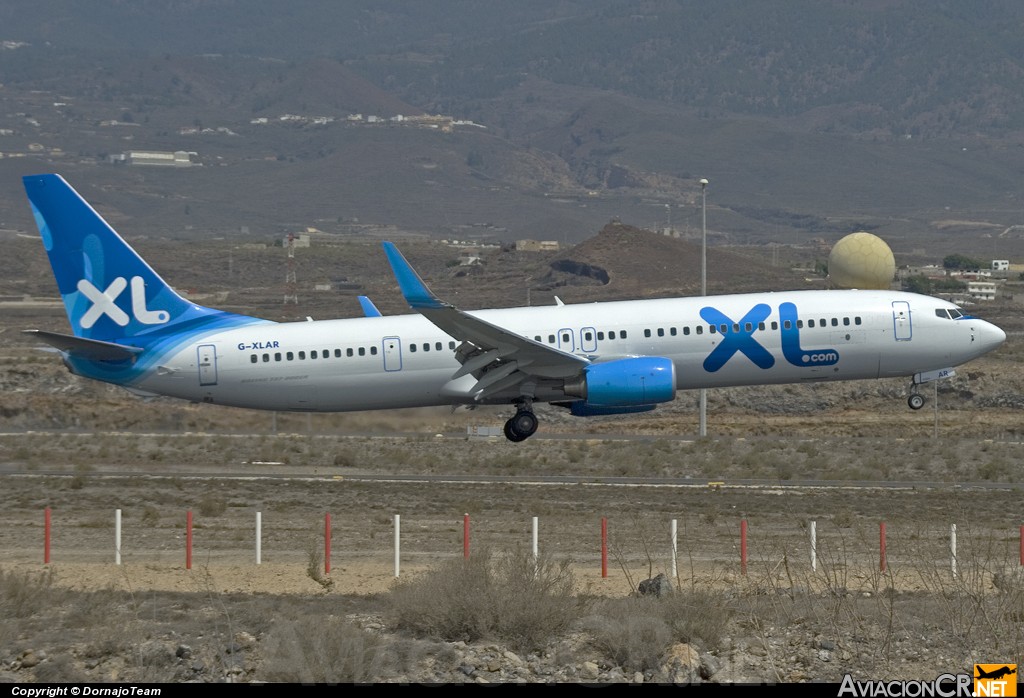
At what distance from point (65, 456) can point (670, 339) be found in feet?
A: 80.0

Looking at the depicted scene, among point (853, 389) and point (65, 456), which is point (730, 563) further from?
point (853, 389)

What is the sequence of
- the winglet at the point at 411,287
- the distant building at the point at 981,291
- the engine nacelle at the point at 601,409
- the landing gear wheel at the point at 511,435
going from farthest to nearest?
1. the distant building at the point at 981,291
2. the landing gear wheel at the point at 511,435
3. the engine nacelle at the point at 601,409
4. the winglet at the point at 411,287

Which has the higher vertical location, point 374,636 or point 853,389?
point 853,389

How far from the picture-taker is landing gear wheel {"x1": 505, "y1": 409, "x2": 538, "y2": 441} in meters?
42.0

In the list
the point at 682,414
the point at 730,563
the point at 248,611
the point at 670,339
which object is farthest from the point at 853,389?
the point at 248,611

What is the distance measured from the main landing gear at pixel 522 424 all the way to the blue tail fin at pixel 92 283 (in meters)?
8.85

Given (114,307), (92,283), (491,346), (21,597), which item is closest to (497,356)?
(491,346)

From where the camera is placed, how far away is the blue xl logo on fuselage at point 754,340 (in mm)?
41750

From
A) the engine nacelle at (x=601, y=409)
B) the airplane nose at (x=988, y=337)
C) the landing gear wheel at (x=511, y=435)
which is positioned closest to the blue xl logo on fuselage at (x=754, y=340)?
the engine nacelle at (x=601, y=409)

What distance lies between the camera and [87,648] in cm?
2330

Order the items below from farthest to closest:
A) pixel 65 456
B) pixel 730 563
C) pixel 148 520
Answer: pixel 65 456 → pixel 148 520 → pixel 730 563

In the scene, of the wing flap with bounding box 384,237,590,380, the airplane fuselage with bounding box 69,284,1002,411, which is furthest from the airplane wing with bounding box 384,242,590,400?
the airplane fuselage with bounding box 69,284,1002,411

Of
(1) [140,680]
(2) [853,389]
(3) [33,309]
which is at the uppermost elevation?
(3) [33,309]

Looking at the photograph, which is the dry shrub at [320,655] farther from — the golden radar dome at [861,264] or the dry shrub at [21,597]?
the golden radar dome at [861,264]
